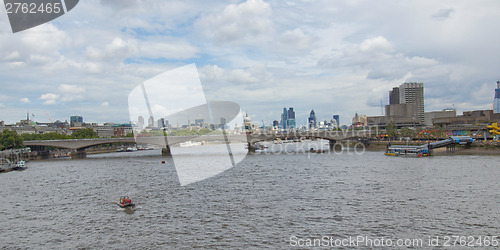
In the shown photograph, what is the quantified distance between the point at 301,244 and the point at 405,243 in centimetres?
595

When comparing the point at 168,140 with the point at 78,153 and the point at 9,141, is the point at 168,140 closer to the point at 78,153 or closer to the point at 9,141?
the point at 78,153

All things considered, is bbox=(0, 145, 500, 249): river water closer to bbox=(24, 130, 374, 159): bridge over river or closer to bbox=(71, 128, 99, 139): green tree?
bbox=(24, 130, 374, 159): bridge over river

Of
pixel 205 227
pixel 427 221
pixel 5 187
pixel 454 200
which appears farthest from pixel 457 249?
pixel 5 187

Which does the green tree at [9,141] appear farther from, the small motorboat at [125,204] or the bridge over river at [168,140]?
the small motorboat at [125,204]

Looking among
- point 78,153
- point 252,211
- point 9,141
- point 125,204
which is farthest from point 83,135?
point 252,211

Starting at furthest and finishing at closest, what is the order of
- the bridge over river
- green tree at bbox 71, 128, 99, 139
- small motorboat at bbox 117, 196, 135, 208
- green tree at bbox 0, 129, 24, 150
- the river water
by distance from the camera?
green tree at bbox 71, 128, 99, 139 < green tree at bbox 0, 129, 24, 150 < the bridge over river < small motorboat at bbox 117, 196, 135, 208 < the river water

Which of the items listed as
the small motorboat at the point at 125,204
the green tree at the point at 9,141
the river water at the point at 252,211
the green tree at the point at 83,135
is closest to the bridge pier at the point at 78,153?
the green tree at the point at 9,141

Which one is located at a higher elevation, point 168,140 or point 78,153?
point 168,140

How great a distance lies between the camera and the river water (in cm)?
2411

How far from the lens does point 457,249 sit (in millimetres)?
20891

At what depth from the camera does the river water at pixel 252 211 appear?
24109 mm

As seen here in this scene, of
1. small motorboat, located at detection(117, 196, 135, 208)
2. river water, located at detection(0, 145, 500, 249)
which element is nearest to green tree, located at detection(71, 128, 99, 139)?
river water, located at detection(0, 145, 500, 249)

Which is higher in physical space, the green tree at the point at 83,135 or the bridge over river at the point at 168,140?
the green tree at the point at 83,135

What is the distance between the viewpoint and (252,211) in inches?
1203
